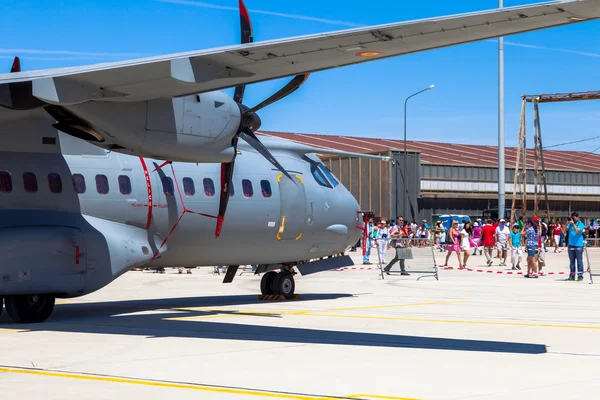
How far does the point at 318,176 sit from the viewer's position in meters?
21.0

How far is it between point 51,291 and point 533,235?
17.8 meters

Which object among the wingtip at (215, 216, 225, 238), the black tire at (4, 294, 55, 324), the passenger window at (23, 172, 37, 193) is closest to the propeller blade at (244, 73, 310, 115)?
the wingtip at (215, 216, 225, 238)

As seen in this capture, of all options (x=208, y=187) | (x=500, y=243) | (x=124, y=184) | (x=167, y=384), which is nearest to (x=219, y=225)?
(x=208, y=187)

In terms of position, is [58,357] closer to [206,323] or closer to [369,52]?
[206,323]

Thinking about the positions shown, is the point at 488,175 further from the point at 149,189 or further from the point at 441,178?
the point at 149,189

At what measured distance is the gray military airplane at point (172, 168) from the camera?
447 inches

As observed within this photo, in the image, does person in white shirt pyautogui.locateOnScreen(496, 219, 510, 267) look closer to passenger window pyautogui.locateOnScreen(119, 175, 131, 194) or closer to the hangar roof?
passenger window pyautogui.locateOnScreen(119, 175, 131, 194)

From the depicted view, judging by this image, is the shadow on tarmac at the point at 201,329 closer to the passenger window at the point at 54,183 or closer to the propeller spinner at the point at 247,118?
the passenger window at the point at 54,183

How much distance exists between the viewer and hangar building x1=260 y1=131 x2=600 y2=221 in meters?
69.8

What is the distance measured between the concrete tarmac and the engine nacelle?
2.86 m

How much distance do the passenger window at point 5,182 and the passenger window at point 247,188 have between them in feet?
18.4

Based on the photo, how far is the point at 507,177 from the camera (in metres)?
83.1

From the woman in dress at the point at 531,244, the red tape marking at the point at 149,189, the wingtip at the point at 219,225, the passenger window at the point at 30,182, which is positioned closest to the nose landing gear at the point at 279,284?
the wingtip at the point at 219,225

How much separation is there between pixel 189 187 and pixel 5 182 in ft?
13.5
